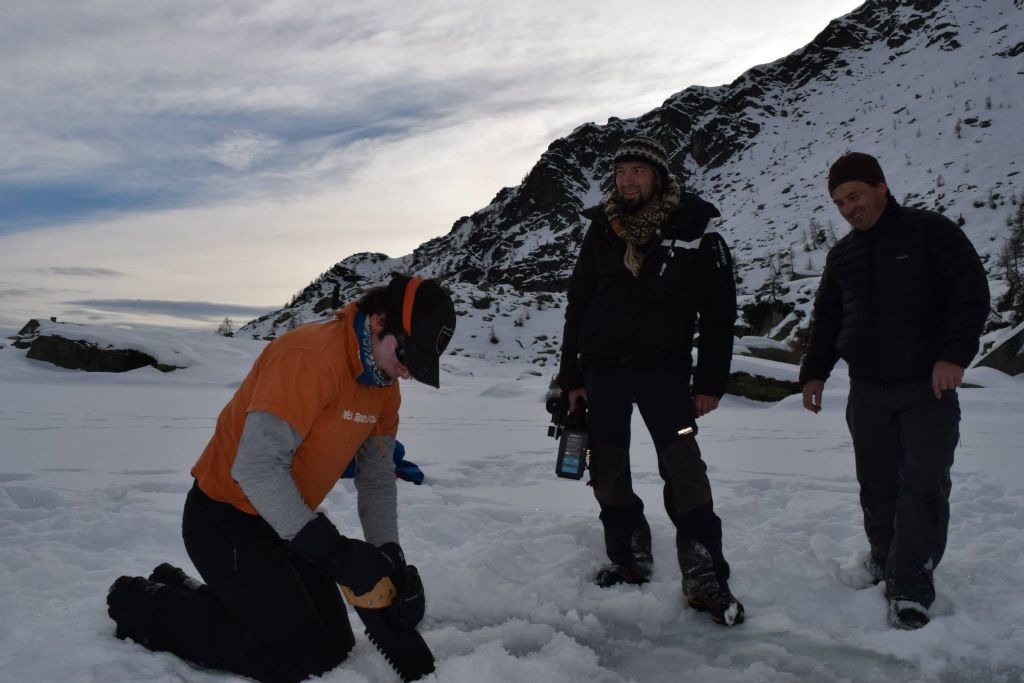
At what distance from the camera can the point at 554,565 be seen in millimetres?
3395

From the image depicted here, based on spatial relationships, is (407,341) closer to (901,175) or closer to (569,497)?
(569,497)

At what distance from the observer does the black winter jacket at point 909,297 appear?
281cm

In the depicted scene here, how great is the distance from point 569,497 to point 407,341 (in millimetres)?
2859

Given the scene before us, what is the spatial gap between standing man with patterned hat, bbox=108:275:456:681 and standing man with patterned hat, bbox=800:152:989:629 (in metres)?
1.92

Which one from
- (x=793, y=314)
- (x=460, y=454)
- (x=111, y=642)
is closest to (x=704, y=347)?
(x=111, y=642)

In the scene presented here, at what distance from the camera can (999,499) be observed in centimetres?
430

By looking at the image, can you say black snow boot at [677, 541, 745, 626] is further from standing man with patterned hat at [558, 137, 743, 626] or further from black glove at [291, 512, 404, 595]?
black glove at [291, 512, 404, 595]

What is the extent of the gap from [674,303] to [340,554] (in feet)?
5.71

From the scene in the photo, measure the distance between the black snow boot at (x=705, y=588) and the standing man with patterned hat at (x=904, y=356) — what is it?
0.63m

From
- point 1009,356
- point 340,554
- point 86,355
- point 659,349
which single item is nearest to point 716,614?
point 659,349

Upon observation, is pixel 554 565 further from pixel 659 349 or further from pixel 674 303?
pixel 674 303

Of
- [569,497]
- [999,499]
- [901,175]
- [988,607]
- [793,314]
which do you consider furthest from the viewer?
[901,175]

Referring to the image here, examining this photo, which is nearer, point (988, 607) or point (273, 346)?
point (273, 346)

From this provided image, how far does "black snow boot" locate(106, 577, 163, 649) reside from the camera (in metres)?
2.38
